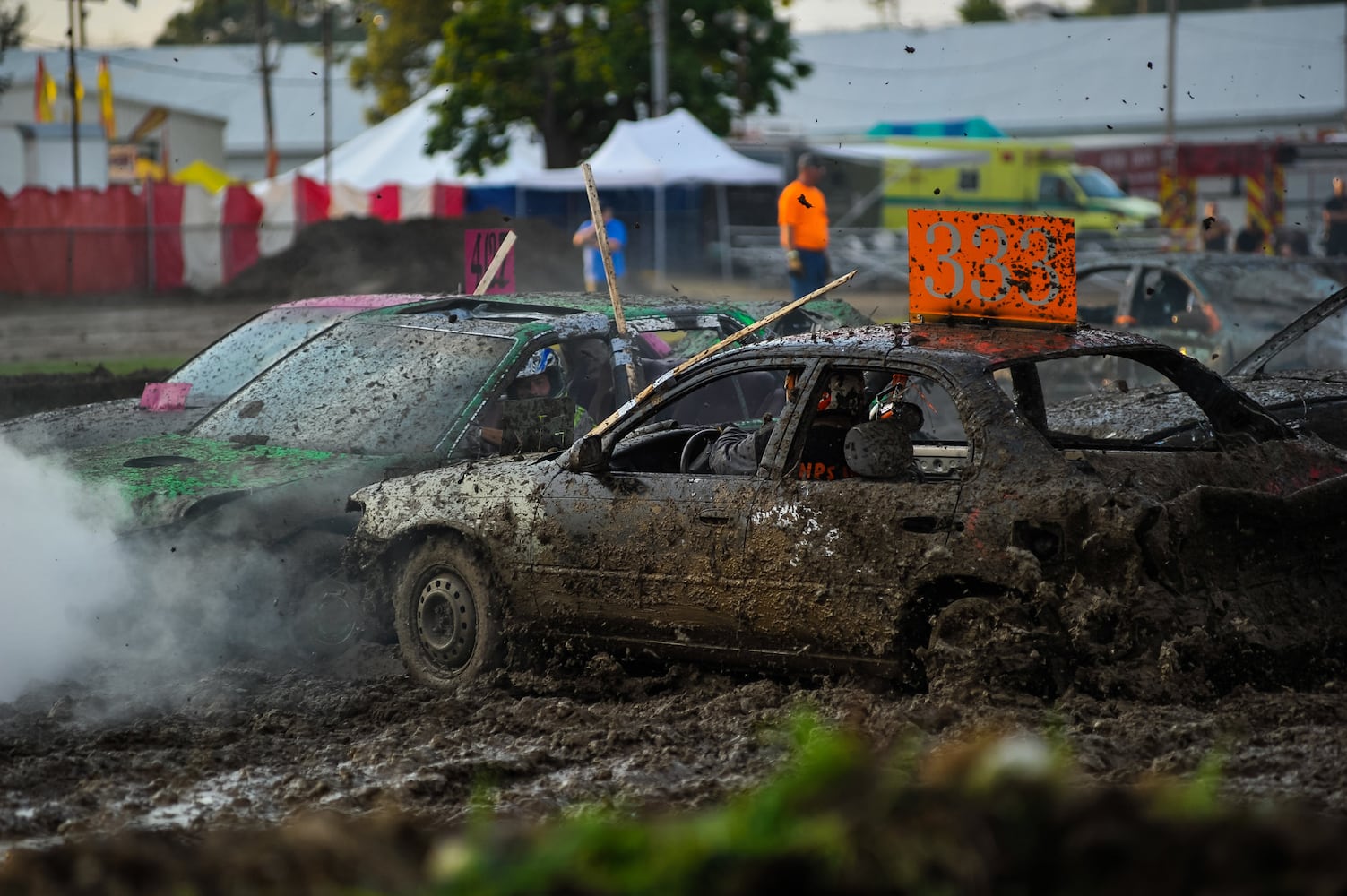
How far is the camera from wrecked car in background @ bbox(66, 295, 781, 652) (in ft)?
23.8

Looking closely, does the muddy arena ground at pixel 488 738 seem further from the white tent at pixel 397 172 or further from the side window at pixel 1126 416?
the white tent at pixel 397 172

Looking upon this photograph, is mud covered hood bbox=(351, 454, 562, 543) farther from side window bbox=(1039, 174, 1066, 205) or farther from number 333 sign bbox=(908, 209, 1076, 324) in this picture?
side window bbox=(1039, 174, 1066, 205)

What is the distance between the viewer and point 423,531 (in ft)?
22.8

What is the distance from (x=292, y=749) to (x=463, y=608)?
1.22 metres

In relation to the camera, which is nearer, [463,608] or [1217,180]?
[463,608]

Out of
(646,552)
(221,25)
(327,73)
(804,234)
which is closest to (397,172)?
(327,73)

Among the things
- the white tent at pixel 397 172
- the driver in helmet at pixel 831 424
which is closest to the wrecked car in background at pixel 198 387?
the driver in helmet at pixel 831 424

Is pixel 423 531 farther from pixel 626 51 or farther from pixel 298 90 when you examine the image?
pixel 298 90

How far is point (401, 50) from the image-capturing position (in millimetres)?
50375

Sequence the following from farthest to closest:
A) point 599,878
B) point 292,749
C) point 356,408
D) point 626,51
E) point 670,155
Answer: point 626,51 < point 670,155 < point 356,408 < point 292,749 < point 599,878

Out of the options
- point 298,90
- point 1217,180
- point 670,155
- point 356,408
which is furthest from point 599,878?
point 298,90

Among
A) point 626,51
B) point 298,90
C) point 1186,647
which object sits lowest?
point 1186,647

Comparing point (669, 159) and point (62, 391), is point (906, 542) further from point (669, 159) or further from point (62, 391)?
point (669, 159)

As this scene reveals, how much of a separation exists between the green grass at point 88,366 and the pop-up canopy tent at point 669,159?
12.2 meters
